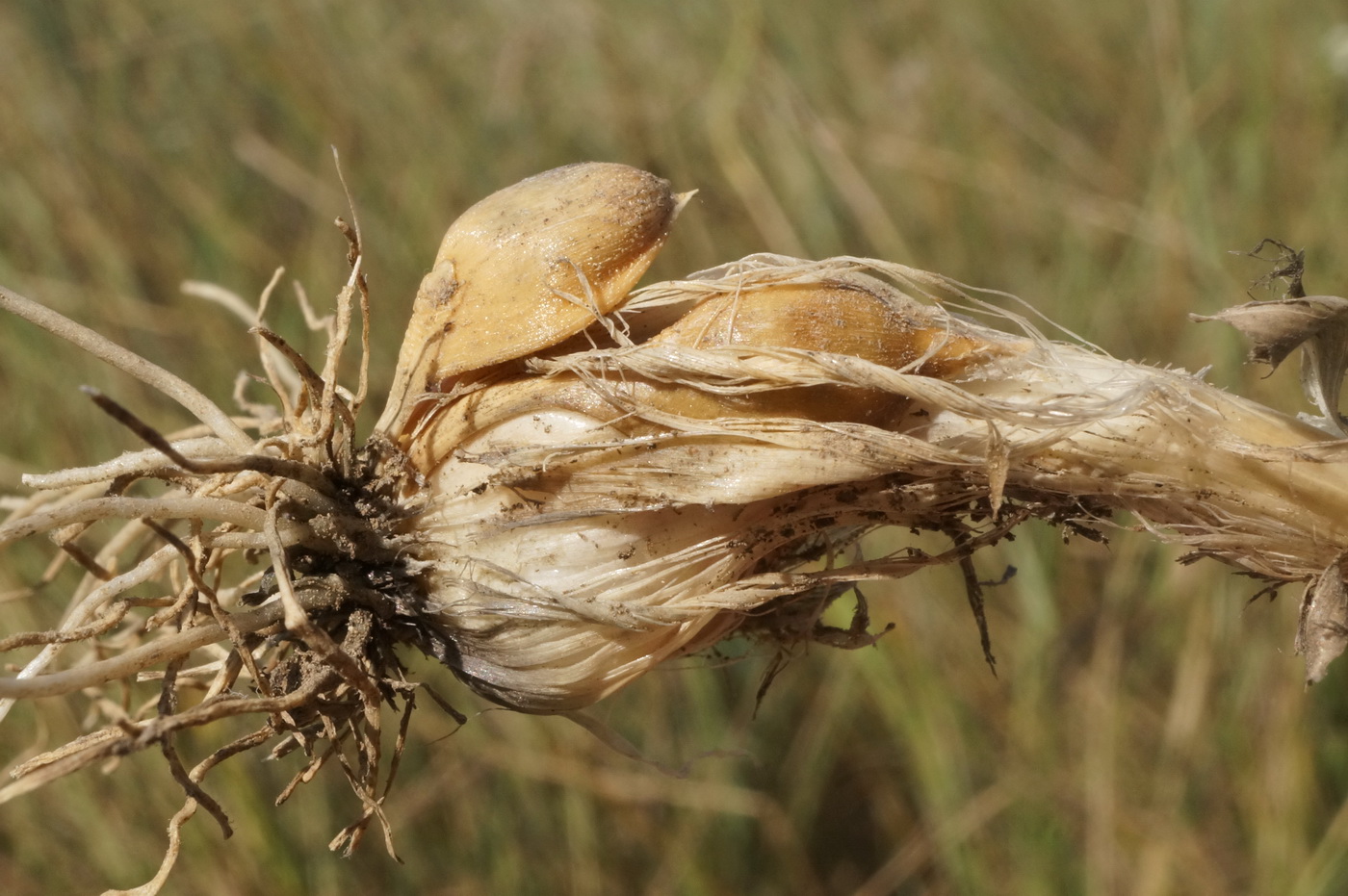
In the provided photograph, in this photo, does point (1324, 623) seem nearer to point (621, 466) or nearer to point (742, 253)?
point (621, 466)

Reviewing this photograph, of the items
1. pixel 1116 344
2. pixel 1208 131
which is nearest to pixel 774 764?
pixel 1116 344

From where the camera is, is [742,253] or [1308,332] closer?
[1308,332]

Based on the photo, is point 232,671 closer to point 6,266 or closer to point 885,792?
point 6,266

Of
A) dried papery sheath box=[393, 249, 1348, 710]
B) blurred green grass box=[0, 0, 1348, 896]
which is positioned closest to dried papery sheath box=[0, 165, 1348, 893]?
dried papery sheath box=[393, 249, 1348, 710]

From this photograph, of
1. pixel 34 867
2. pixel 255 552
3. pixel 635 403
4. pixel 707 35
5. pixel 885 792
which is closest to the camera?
pixel 635 403

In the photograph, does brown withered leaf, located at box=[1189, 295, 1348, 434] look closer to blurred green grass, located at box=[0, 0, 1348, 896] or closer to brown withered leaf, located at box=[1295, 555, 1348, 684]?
brown withered leaf, located at box=[1295, 555, 1348, 684]

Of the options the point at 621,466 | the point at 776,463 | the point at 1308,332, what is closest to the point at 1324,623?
the point at 1308,332

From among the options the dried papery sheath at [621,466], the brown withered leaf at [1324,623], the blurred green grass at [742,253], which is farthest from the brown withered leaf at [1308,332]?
the blurred green grass at [742,253]
